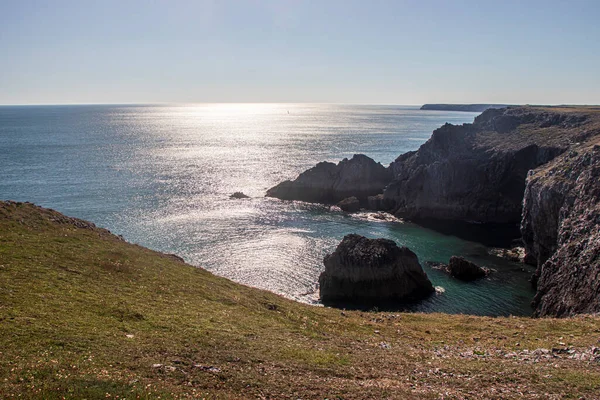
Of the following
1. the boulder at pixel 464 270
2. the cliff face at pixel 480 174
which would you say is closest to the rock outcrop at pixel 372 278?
the boulder at pixel 464 270

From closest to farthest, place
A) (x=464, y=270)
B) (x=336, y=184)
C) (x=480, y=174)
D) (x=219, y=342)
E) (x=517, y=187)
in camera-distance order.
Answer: (x=219, y=342), (x=464, y=270), (x=517, y=187), (x=480, y=174), (x=336, y=184)

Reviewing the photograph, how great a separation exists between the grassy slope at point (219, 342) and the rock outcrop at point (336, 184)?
72.9 meters

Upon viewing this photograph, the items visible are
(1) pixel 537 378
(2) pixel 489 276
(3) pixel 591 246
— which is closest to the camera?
(1) pixel 537 378

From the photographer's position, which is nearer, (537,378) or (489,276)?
(537,378)

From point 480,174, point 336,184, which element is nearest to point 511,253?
point 480,174

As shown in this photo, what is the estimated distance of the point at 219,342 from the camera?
22.9 m

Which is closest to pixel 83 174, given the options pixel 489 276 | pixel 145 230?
pixel 145 230

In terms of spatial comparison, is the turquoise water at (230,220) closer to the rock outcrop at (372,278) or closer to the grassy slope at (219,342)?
the rock outcrop at (372,278)

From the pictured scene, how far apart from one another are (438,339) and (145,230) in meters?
62.3

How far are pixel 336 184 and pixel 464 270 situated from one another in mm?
54817

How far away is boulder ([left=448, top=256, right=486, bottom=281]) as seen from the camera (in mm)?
59066

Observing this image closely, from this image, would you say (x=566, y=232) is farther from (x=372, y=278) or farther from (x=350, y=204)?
(x=350, y=204)

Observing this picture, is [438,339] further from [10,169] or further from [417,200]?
[10,169]

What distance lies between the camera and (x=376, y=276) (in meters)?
53.4
